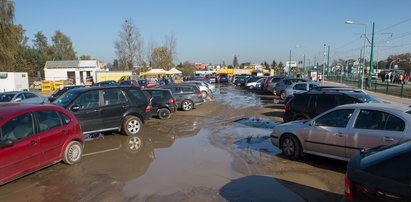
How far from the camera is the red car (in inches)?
198

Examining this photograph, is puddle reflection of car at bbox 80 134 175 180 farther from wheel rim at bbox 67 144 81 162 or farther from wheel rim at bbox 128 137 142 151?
wheel rim at bbox 67 144 81 162

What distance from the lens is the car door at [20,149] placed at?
493 centimetres

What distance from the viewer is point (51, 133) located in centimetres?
608

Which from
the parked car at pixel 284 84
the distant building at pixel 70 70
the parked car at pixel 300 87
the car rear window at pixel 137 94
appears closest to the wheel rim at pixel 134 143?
the car rear window at pixel 137 94

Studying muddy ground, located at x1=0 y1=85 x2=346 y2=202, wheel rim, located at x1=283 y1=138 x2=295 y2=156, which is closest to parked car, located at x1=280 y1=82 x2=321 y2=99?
muddy ground, located at x1=0 y1=85 x2=346 y2=202

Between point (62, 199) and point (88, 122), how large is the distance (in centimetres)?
410

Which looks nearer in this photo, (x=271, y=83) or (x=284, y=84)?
(x=284, y=84)

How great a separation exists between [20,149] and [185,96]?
11739mm

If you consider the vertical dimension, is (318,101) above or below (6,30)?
below

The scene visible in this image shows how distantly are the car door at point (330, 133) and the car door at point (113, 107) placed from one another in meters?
6.02

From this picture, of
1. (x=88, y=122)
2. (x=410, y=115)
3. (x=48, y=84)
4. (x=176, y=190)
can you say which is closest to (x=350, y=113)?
(x=410, y=115)

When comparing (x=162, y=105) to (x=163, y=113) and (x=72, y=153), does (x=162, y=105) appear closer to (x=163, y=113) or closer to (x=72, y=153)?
(x=163, y=113)

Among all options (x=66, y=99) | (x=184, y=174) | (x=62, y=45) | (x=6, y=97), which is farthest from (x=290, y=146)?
(x=62, y=45)

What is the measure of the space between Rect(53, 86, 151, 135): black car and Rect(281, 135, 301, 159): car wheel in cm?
513
